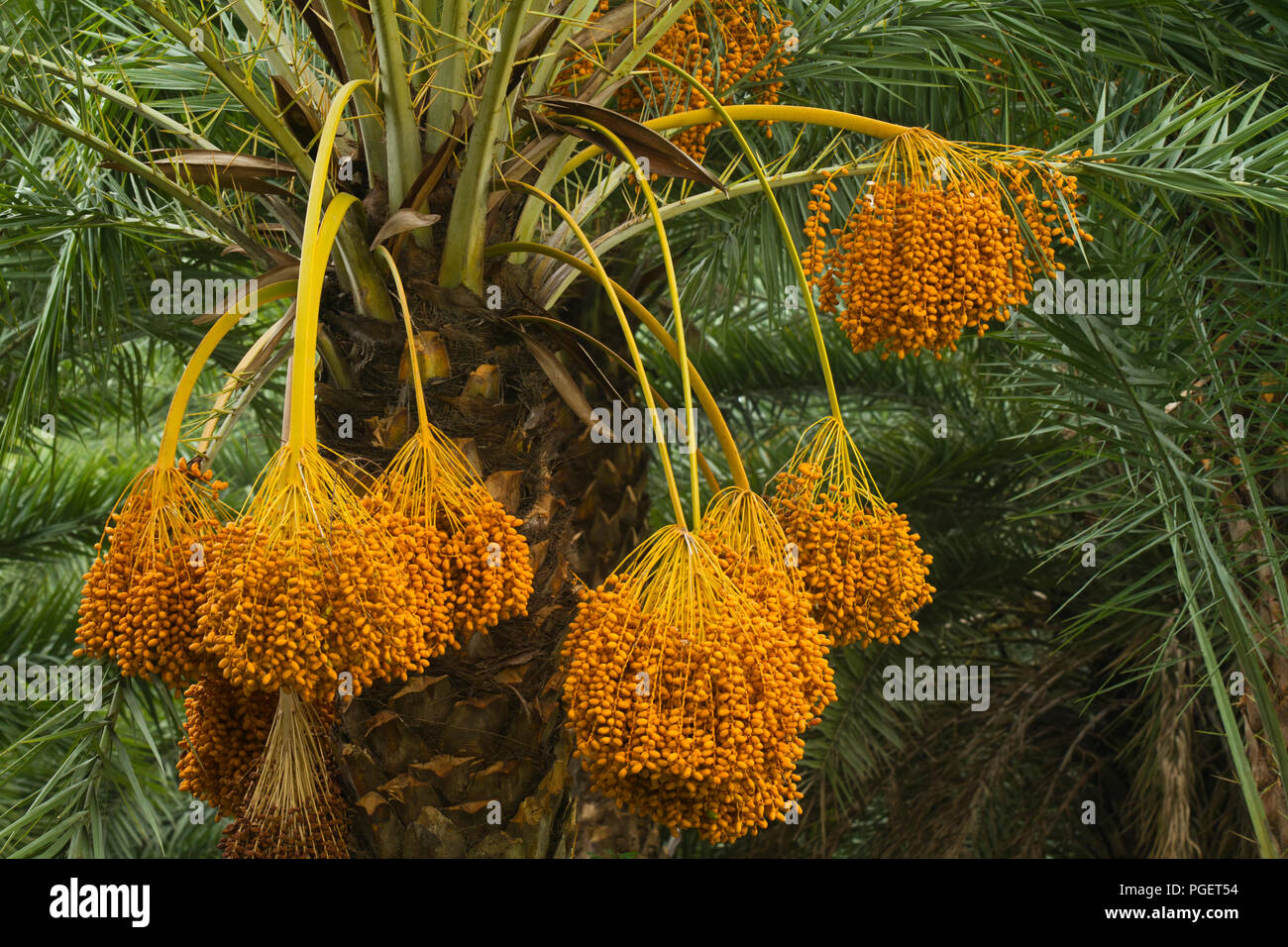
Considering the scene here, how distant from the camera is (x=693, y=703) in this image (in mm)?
1523

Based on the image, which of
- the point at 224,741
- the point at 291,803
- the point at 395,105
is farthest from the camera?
the point at 224,741

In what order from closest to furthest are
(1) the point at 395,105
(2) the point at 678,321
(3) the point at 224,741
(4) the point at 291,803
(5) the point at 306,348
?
(5) the point at 306,348, (2) the point at 678,321, (1) the point at 395,105, (4) the point at 291,803, (3) the point at 224,741

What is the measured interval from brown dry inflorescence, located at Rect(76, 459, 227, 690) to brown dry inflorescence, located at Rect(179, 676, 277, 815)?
367 mm

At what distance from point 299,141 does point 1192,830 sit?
13.9 feet

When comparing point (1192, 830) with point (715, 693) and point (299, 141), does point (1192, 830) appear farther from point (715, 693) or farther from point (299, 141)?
point (299, 141)

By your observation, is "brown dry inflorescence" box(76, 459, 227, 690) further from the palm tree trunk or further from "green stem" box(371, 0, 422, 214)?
"green stem" box(371, 0, 422, 214)

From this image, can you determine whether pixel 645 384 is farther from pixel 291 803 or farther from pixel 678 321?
pixel 291 803

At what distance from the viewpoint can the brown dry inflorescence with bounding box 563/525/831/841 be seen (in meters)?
1.51

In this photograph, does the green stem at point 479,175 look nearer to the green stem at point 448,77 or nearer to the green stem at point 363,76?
the green stem at point 448,77

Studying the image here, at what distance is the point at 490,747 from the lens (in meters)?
2.06

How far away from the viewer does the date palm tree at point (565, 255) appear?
200cm

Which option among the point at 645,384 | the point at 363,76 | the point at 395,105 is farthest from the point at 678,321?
the point at 363,76

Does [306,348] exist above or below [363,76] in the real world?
below

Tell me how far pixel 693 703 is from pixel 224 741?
1078 mm
